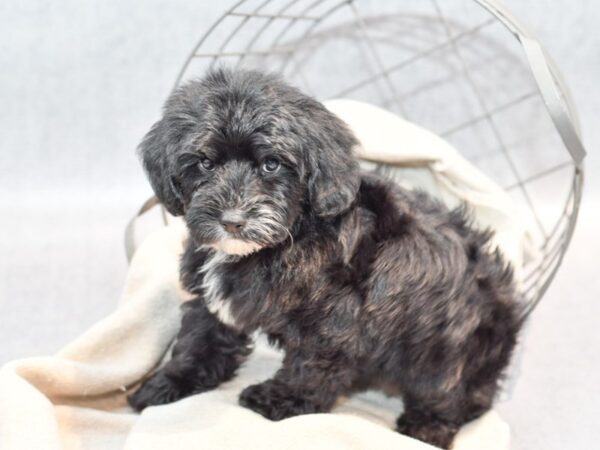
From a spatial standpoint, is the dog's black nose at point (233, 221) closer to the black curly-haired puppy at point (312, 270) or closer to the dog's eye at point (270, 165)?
the black curly-haired puppy at point (312, 270)

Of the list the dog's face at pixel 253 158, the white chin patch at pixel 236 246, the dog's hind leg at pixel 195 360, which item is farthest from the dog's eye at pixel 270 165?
the dog's hind leg at pixel 195 360

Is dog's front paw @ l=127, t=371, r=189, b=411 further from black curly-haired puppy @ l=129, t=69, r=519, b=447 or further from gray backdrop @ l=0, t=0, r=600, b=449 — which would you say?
gray backdrop @ l=0, t=0, r=600, b=449

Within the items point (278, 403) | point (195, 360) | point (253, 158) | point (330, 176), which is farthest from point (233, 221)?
point (195, 360)

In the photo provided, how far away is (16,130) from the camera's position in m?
5.34

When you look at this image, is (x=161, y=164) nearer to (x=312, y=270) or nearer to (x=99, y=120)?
(x=312, y=270)

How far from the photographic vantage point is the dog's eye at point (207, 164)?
118 inches

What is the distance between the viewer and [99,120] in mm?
5367

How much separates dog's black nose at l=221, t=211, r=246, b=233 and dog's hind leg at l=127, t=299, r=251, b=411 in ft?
3.05

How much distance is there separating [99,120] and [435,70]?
224 centimetres

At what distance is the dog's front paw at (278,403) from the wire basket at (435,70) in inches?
83.2

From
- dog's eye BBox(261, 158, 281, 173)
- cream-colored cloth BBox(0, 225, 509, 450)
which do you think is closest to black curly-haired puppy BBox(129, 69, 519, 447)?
dog's eye BBox(261, 158, 281, 173)

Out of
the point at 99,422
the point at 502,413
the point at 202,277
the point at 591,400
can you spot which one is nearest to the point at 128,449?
the point at 99,422

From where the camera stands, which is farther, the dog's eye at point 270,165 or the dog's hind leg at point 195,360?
the dog's hind leg at point 195,360

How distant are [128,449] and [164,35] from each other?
287 cm
